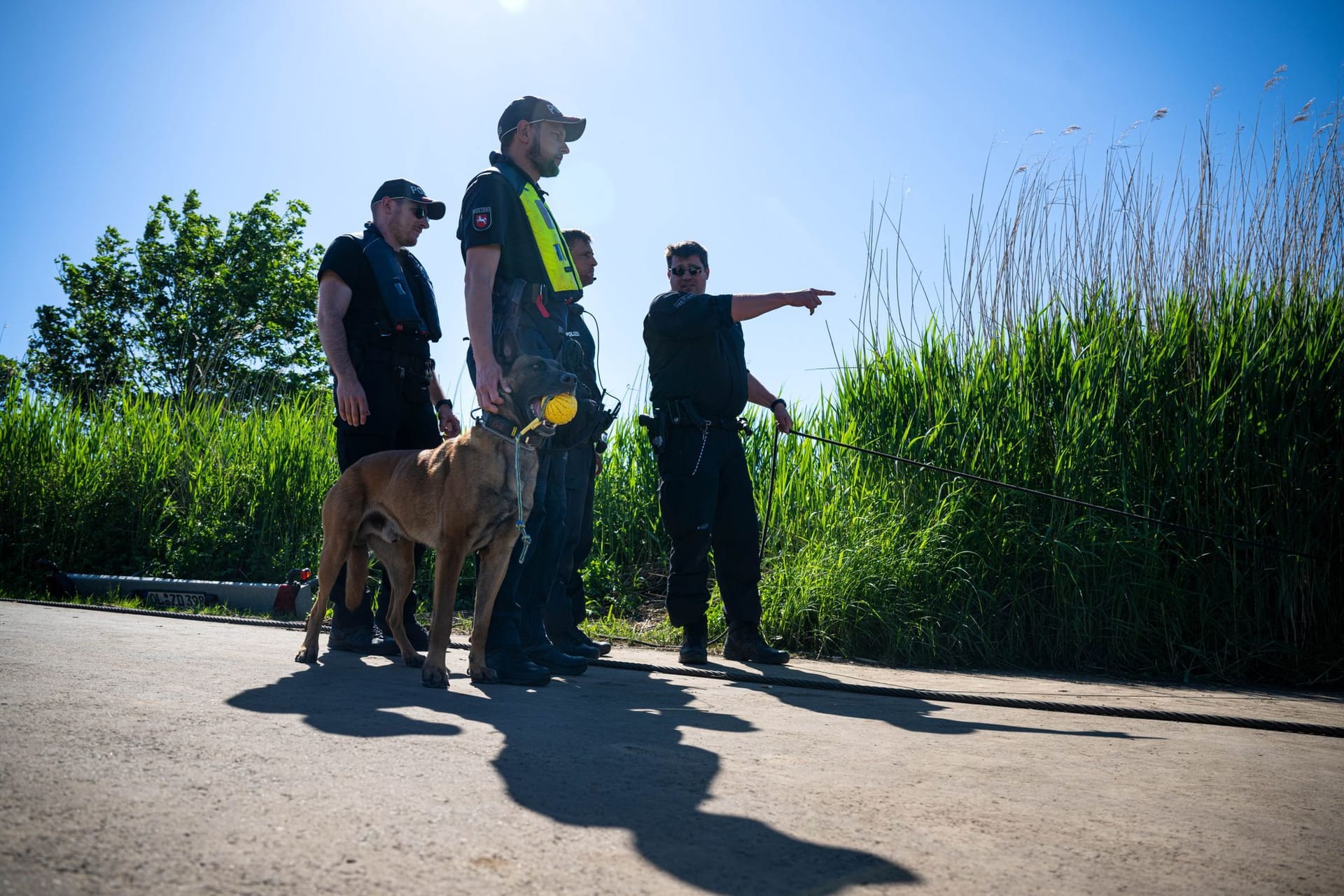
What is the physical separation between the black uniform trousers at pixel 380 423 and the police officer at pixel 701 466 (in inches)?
52.3

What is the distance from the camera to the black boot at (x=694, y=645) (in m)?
4.71

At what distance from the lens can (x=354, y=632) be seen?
4.39 meters

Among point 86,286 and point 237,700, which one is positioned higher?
point 86,286

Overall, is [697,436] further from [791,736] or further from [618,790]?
[618,790]

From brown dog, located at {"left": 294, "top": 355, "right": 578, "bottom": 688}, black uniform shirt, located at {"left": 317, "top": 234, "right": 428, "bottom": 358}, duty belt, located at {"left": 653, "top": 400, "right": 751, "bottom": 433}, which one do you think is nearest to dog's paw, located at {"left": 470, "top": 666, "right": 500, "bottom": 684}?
brown dog, located at {"left": 294, "top": 355, "right": 578, "bottom": 688}

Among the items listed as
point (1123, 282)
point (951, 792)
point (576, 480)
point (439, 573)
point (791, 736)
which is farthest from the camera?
point (1123, 282)

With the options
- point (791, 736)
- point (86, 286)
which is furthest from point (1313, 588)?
point (86, 286)

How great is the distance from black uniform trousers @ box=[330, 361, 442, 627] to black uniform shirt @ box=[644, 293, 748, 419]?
51.3 inches

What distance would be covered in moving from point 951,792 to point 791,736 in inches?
27.4

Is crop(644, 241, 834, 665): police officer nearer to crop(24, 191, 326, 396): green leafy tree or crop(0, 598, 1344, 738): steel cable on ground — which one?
crop(0, 598, 1344, 738): steel cable on ground

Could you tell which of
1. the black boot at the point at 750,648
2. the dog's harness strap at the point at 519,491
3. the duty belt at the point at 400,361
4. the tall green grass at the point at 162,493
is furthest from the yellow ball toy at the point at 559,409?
the tall green grass at the point at 162,493

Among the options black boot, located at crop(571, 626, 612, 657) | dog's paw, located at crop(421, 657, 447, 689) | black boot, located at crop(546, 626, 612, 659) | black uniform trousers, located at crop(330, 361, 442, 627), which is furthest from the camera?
black boot, located at crop(571, 626, 612, 657)

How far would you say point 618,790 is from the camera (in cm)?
202

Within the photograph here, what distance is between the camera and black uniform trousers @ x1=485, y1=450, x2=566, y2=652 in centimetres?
373
